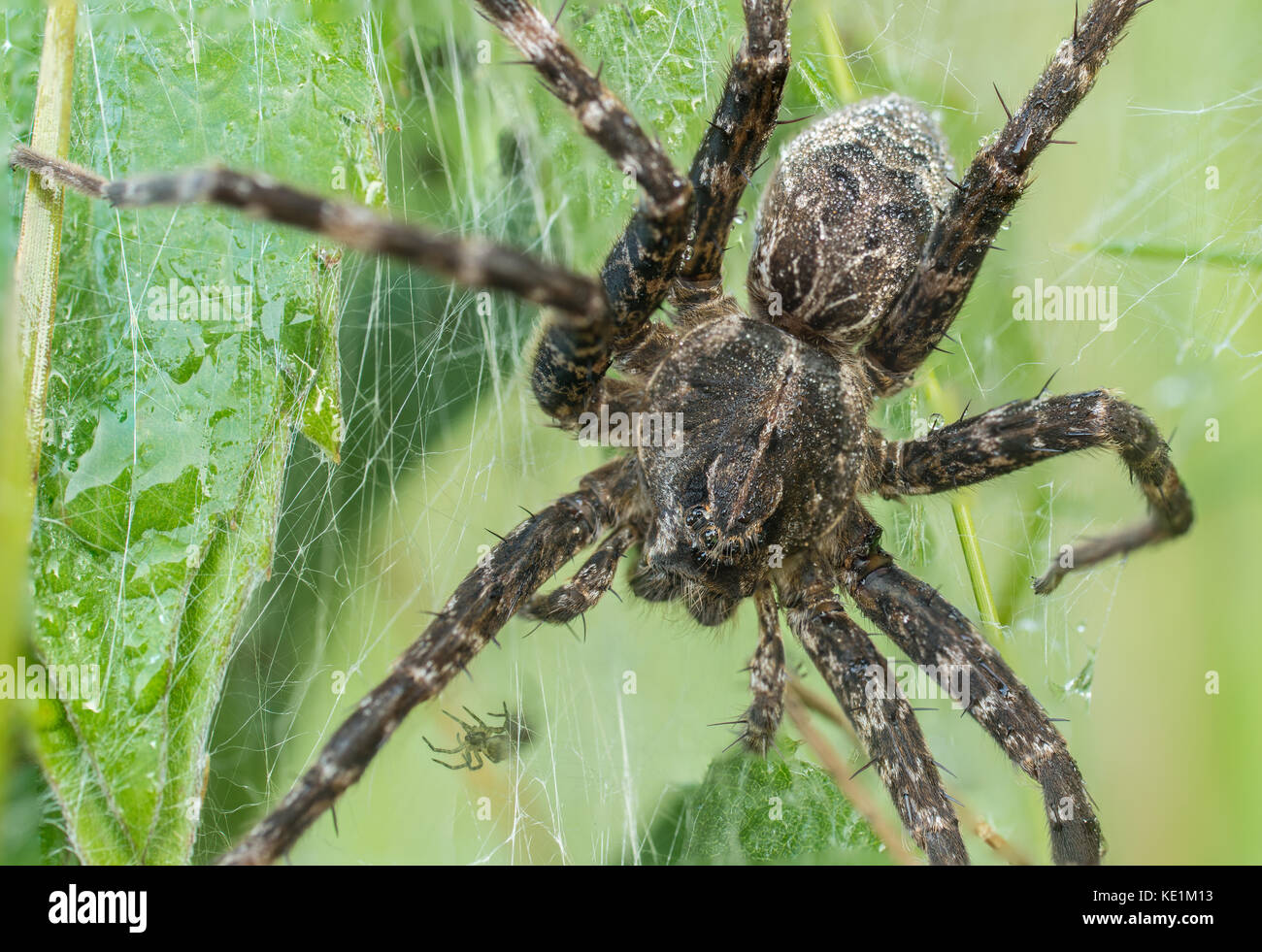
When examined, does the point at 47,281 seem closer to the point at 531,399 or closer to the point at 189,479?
the point at 189,479

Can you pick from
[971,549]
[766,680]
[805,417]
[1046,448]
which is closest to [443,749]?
[766,680]

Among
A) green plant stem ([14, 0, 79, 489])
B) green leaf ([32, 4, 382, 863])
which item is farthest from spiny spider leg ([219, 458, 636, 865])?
green plant stem ([14, 0, 79, 489])

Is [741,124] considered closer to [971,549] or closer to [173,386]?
[971,549]

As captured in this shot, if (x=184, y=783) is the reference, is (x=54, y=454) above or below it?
above

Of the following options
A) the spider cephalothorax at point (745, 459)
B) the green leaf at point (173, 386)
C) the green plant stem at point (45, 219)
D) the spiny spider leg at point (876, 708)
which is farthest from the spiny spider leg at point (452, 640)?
the green plant stem at point (45, 219)

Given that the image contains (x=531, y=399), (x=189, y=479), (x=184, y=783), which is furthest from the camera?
(x=531, y=399)

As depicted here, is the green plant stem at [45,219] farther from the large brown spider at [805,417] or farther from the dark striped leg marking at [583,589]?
the dark striped leg marking at [583,589]
